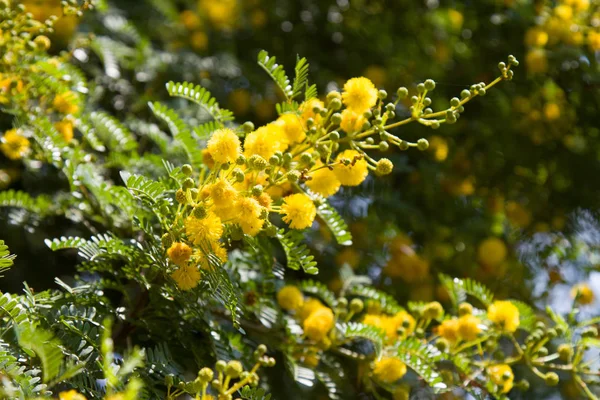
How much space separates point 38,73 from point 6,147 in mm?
279

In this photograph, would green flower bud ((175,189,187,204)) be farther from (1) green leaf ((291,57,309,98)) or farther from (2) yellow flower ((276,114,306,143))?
(1) green leaf ((291,57,309,98))

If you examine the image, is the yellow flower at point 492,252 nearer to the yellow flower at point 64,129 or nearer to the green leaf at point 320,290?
→ the green leaf at point 320,290

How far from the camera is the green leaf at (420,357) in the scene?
2.12 metres

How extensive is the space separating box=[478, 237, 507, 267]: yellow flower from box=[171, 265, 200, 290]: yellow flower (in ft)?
6.59

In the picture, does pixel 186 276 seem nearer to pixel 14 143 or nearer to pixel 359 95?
pixel 359 95

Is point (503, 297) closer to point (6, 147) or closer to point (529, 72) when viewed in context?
point (529, 72)

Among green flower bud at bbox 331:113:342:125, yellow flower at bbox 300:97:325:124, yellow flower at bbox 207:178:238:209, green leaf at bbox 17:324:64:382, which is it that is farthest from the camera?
yellow flower at bbox 300:97:325:124

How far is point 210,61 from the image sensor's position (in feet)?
12.2

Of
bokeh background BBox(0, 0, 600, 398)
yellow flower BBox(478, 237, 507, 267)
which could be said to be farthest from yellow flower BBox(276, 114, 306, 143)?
yellow flower BBox(478, 237, 507, 267)

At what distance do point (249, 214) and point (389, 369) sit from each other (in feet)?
2.63

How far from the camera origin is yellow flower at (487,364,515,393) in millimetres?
2170

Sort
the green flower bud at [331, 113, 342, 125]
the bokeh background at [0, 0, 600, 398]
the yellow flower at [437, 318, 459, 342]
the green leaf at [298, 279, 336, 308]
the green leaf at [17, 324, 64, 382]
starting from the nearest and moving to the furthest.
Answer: the green leaf at [17, 324, 64, 382] → the green flower bud at [331, 113, 342, 125] → the yellow flower at [437, 318, 459, 342] → the green leaf at [298, 279, 336, 308] → the bokeh background at [0, 0, 600, 398]

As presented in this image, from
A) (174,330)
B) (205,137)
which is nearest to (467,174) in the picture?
(205,137)

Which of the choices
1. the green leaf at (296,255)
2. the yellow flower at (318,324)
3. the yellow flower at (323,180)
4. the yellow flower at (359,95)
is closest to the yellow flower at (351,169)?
the yellow flower at (323,180)
